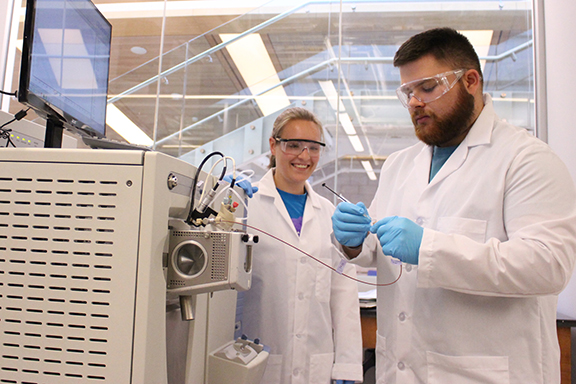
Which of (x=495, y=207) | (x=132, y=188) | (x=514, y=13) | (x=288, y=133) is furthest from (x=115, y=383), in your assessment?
(x=514, y=13)

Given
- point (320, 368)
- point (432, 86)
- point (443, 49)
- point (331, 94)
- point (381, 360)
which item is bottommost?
point (320, 368)

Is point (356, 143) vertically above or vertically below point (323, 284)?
above

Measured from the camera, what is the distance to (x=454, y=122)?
114 centimetres

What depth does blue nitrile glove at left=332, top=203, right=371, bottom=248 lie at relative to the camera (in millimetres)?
1108

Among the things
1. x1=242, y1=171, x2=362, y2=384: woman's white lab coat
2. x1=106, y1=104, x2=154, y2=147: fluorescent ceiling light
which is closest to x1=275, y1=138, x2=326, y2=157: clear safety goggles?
x1=242, y1=171, x2=362, y2=384: woman's white lab coat

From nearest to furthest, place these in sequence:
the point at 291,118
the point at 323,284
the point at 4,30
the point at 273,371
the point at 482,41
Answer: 1. the point at 273,371
2. the point at 323,284
3. the point at 291,118
4. the point at 4,30
5. the point at 482,41

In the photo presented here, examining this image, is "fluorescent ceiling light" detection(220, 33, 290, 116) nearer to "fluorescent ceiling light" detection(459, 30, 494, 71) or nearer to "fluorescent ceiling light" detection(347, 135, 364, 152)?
"fluorescent ceiling light" detection(347, 135, 364, 152)

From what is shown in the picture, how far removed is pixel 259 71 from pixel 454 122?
8.02 feet

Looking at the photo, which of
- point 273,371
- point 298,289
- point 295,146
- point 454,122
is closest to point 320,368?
point 273,371

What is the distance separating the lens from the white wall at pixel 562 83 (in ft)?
6.89

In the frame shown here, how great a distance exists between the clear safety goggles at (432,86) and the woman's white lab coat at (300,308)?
0.63 m

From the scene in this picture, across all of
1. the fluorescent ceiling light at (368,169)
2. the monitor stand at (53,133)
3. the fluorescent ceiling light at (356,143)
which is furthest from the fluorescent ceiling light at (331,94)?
the monitor stand at (53,133)

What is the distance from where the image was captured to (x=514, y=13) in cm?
290

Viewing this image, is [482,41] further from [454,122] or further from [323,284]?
[323,284]
